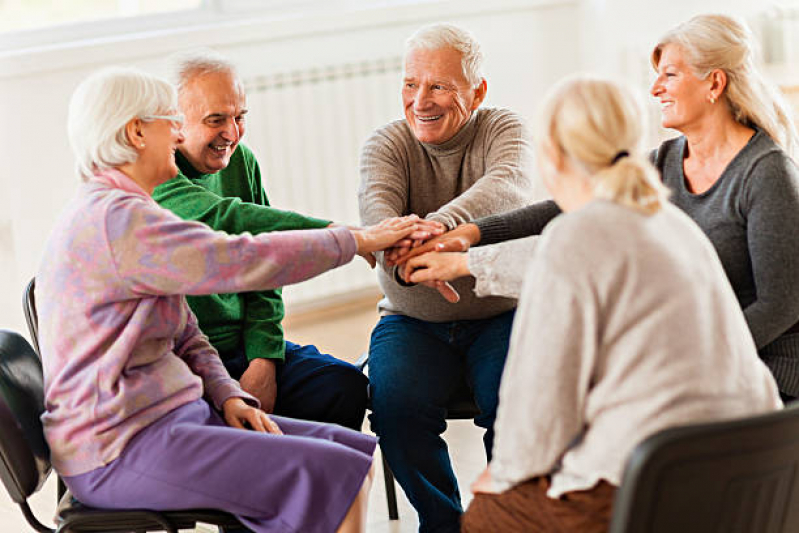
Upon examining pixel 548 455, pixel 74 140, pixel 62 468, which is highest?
pixel 74 140

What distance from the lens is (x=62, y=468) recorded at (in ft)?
5.86

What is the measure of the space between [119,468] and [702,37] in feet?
4.88

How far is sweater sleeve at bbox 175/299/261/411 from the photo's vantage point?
203 cm

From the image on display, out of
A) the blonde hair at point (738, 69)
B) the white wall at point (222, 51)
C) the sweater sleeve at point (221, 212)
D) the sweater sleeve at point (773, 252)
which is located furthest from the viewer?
the white wall at point (222, 51)

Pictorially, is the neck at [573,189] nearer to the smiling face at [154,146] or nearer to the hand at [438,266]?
the hand at [438,266]

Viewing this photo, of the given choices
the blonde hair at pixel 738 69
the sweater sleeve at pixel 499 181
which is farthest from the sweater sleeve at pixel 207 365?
the blonde hair at pixel 738 69

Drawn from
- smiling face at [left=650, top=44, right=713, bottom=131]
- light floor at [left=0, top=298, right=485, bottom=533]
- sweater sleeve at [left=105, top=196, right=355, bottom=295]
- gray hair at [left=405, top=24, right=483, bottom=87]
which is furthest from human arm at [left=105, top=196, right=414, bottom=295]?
light floor at [left=0, top=298, right=485, bottom=533]

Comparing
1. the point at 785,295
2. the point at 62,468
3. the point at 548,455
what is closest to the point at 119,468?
the point at 62,468

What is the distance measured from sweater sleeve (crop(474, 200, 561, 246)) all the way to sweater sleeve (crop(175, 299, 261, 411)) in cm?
66

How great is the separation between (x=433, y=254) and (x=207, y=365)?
55cm

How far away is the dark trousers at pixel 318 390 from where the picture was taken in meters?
2.29

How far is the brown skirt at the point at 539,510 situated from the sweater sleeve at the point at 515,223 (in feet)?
2.62

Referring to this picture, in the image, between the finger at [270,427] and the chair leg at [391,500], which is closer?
the finger at [270,427]

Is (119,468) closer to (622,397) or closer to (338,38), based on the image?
(622,397)
